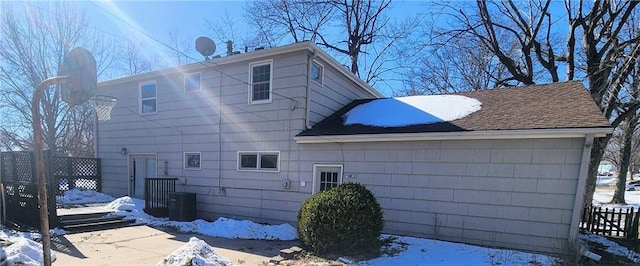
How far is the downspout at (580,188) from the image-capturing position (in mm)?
5430

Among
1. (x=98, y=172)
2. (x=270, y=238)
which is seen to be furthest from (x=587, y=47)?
(x=98, y=172)

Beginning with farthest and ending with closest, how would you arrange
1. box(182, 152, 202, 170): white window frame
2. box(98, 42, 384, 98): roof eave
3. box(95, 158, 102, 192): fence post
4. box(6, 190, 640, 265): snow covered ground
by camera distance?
box(95, 158, 102, 192): fence post
box(182, 152, 202, 170): white window frame
box(98, 42, 384, 98): roof eave
box(6, 190, 640, 265): snow covered ground

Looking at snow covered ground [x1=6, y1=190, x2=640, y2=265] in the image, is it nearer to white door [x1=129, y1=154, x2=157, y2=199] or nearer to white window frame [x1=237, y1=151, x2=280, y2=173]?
white window frame [x1=237, y1=151, x2=280, y2=173]

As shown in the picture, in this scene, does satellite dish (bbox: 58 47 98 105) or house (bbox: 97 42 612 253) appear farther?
house (bbox: 97 42 612 253)

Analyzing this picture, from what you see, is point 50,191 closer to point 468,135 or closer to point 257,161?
point 257,161

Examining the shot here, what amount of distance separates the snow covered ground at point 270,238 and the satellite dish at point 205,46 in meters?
5.21

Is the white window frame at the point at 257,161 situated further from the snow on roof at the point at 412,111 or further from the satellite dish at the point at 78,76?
the satellite dish at the point at 78,76

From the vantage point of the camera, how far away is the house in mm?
5859

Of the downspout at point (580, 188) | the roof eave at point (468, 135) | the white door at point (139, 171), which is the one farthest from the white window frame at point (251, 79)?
the downspout at point (580, 188)

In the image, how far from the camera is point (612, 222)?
7.87m

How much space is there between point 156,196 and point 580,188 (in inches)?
410

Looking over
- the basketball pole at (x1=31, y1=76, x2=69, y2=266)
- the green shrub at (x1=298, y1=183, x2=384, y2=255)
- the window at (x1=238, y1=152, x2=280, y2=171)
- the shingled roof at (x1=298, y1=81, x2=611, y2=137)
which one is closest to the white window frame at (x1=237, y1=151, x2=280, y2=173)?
the window at (x1=238, y1=152, x2=280, y2=171)

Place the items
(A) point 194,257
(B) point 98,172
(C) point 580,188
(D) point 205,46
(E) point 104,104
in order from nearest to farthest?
(A) point 194,257 → (C) point 580,188 → (E) point 104,104 → (D) point 205,46 → (B) point 98,172

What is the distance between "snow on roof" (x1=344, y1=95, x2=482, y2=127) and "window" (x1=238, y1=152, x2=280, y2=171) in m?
2.19
